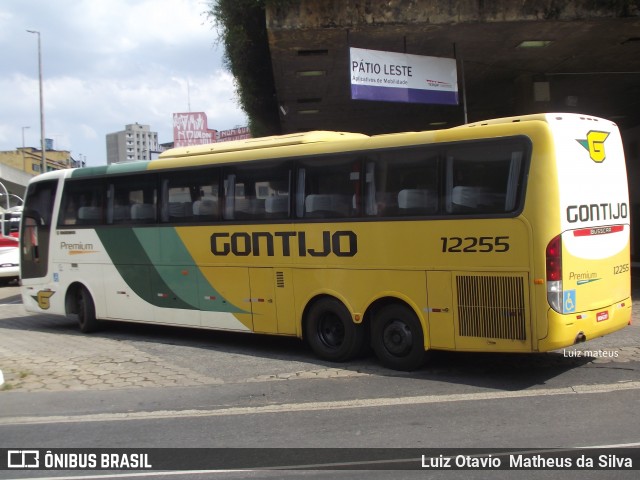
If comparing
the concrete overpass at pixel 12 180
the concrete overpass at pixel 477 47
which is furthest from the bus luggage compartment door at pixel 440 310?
the concrete overpass at pixel 12 180

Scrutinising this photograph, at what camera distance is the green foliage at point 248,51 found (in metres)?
13.8

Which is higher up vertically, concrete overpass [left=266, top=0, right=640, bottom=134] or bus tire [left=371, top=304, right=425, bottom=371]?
concrete overpass [left=266, top=0, right=640, bottom=134]

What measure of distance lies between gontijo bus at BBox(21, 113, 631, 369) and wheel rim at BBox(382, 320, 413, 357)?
0.02 meters

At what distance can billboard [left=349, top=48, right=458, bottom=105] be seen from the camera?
Answer: 1205 centimetres

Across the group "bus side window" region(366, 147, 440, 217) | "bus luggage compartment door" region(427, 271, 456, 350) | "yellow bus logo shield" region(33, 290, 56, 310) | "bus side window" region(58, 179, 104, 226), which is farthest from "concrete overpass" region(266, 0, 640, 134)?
"yellow bus logo shield" region(33, 290, 56, 310)

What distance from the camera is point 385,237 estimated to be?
8031mm

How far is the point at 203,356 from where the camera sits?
31.5 ft

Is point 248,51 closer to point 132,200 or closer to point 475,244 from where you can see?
point 132,200

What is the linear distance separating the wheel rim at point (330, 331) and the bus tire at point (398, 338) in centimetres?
61

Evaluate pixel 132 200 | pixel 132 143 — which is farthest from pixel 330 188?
pixel 132 143

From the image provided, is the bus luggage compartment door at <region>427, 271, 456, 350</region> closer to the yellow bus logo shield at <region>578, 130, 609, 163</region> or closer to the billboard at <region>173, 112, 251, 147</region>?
the yellow bus logo shield at <region>578, 130, 609, 163</region>

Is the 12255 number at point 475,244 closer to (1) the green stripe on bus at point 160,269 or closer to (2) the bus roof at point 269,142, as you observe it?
(2) the bus roof at point 269,142

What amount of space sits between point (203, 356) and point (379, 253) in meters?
3.42

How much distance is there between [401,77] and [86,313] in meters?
7.85
